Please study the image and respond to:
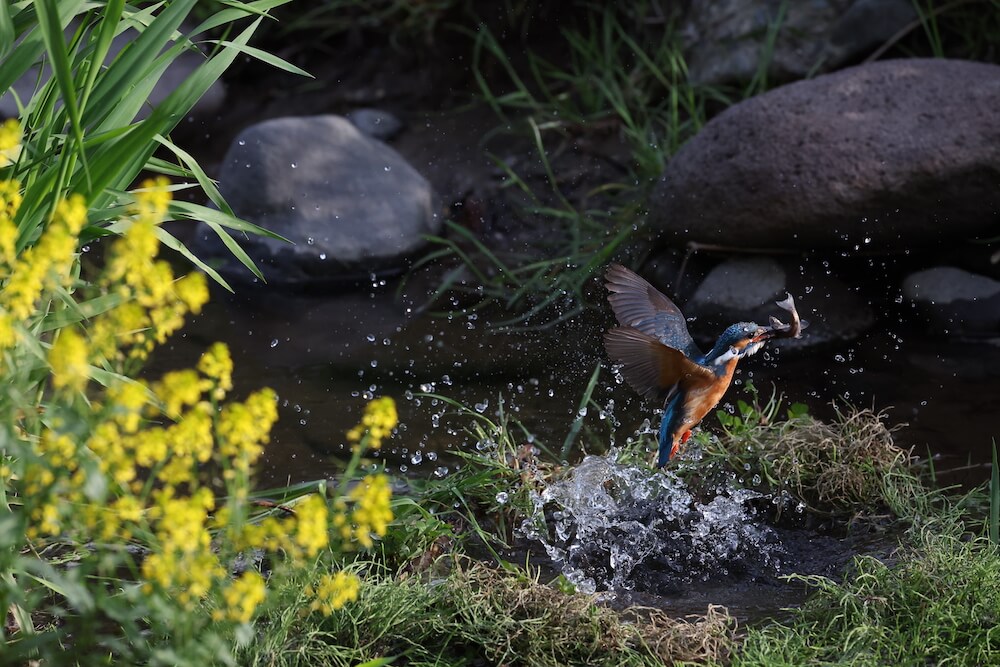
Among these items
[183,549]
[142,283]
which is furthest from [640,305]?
[183,549]

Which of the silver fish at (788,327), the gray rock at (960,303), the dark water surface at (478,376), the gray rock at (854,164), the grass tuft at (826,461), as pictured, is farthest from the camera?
the gray rock at (960,303)

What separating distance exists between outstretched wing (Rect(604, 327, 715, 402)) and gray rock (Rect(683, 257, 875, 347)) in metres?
2.16

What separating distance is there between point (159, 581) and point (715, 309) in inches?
143

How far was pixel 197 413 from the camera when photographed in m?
1.61

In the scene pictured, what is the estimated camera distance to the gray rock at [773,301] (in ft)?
15.9

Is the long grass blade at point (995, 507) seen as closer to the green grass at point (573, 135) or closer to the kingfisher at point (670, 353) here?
the kingfisher at point (670, 353)

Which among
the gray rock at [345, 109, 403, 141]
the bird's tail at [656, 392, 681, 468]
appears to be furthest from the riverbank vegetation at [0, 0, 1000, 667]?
the gray rock at [345, 109, 403, 141]

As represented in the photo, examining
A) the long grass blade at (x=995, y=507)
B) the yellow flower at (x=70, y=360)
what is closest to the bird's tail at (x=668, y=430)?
the long grass blade at (x=995, y=507)

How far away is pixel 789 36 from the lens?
19.6 feet

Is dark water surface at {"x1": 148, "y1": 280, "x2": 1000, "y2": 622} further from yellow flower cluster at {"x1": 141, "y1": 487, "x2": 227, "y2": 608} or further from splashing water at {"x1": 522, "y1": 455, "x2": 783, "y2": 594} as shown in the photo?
yellow flower cluster at {"x1": 141, "y1": 487, "x2": 227, "y2": 608}

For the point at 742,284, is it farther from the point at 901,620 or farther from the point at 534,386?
the point at 901,620

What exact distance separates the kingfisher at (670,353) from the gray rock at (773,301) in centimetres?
205

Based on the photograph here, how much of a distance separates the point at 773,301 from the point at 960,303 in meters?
0.76

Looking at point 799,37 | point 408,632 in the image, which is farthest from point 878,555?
point 799,37
